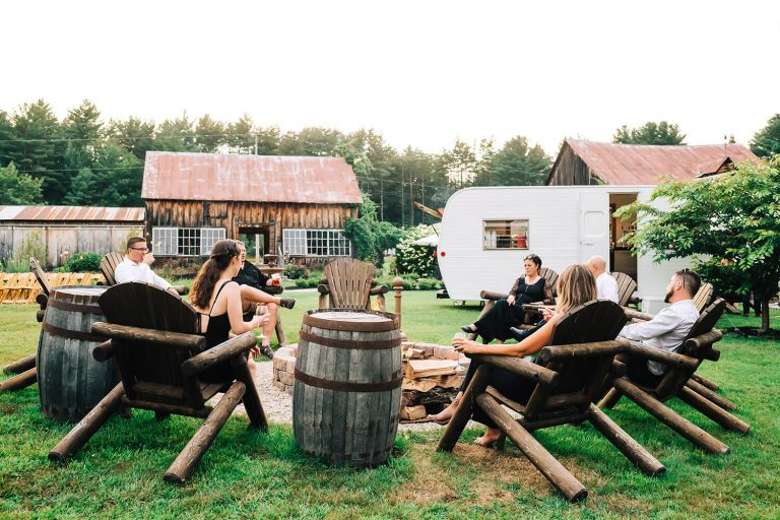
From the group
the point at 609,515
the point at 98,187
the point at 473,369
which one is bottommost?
the point at 609,515

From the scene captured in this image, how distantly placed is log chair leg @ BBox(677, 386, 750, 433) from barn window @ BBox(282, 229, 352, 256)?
18983 millimetres

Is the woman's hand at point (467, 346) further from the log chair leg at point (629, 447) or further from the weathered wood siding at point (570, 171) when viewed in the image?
the weathered wood siding at point (570, 171)

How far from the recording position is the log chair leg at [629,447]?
3375 mm

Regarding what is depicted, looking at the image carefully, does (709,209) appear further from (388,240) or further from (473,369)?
(388,240)

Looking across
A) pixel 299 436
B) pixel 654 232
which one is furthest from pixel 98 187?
pixel 299 436

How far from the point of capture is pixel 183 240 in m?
21.8

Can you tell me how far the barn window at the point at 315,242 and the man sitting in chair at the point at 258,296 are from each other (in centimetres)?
1550

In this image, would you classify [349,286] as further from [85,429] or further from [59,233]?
[59,233]

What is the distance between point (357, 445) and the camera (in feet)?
10.9

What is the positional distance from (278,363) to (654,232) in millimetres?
7477

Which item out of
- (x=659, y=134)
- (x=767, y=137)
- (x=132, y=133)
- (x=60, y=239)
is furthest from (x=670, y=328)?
(x=132, y=133)

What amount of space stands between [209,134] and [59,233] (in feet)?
111

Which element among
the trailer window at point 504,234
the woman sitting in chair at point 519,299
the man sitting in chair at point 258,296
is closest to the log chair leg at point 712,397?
the woman sitting in chair at point 519,299

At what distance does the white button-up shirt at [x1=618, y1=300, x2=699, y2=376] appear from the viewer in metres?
4.31
